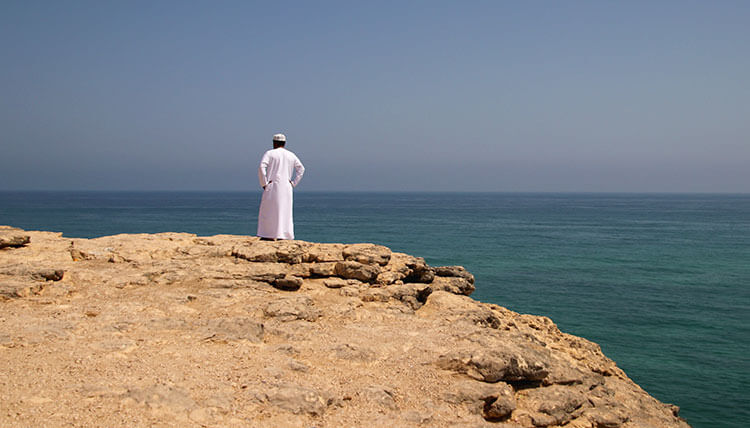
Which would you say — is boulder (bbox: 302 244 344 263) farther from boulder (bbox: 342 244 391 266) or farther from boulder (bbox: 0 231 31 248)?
boulder (bbox: 0 231 31 248)

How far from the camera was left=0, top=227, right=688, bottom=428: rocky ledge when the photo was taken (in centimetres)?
462

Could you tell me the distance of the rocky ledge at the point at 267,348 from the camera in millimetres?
4621

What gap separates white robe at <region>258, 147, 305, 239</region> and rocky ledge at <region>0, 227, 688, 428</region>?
103 cm

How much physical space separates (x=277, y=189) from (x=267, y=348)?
5.22m

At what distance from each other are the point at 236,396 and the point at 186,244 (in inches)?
226

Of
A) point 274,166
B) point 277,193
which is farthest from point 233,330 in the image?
point 274,166

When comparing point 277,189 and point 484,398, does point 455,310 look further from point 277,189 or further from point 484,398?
point 277,189

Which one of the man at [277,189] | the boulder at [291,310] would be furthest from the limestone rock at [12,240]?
the boulder at [291,310]

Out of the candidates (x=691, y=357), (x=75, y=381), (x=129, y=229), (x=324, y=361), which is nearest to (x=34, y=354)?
(x=75, y=381)

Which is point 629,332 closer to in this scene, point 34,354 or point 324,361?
point 324,361

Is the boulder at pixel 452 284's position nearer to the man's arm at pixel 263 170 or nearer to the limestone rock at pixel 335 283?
the limestone rock at pixel 335 283

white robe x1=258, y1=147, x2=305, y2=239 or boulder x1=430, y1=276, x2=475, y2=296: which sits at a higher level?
white robe x1=258, y1=147, x2=305, y2=239

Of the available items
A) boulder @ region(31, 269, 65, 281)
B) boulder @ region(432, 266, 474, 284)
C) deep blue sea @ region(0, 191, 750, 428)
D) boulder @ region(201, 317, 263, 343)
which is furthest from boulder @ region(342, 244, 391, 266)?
deep blue sea @ region(0, 191, 750, 428)

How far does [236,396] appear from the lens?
4.74m
